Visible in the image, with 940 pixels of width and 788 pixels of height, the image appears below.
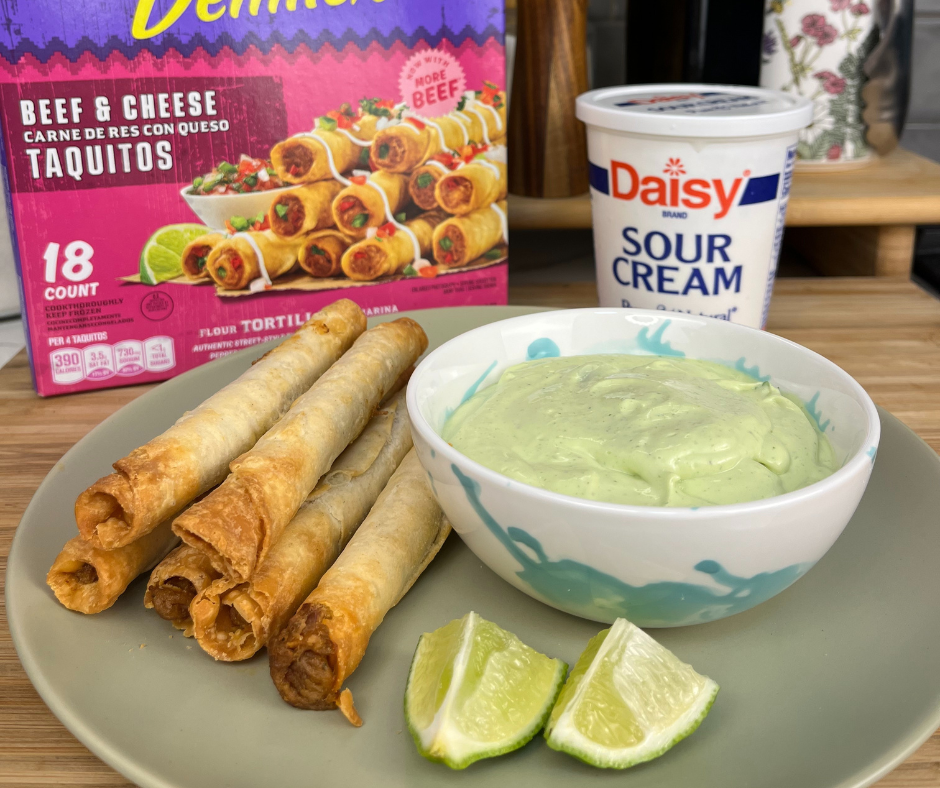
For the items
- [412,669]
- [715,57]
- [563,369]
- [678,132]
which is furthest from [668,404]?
[715,57]

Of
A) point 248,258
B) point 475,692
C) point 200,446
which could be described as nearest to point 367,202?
point 248,258

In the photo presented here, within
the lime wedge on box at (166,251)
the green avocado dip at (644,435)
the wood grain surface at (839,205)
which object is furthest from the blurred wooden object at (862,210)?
the green avocado dip at (644,435)

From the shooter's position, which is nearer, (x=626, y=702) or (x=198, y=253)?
(x=626, y=702)

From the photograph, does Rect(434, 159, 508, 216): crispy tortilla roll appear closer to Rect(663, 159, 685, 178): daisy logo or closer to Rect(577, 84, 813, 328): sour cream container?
Rect(577, 84, 813, 328): sour cream container

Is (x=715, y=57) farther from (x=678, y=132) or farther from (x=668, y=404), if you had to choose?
(x=668, y=404)

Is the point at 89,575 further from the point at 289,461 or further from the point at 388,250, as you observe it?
the point at 388,250

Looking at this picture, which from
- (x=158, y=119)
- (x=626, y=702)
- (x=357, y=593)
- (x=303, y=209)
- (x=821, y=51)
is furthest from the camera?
(x=821, y=51)

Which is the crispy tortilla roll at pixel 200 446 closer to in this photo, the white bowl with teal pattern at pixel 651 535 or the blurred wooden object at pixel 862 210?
the white bowl with teal pattern at pixel 651 535
